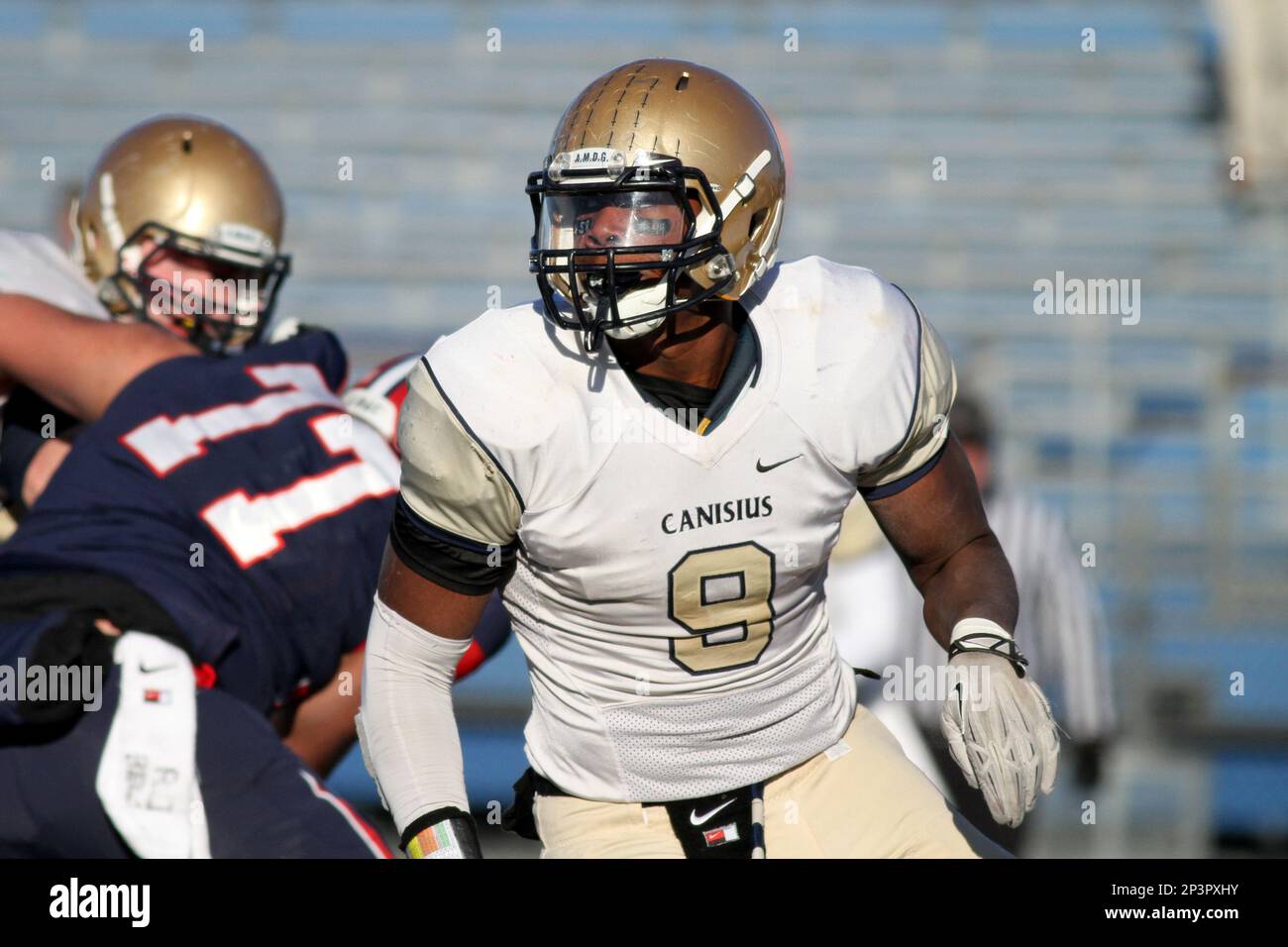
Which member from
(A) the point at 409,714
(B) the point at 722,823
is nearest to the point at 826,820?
(B) the point at 722,823

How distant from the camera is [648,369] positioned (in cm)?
216

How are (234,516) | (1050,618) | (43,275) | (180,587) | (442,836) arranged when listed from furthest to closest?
(1050,618) → (43,275) → (234,516) → (180,587) → (442,836)

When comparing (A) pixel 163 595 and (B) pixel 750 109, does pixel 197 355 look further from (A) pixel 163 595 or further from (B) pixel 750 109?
(B) pixel 750 109

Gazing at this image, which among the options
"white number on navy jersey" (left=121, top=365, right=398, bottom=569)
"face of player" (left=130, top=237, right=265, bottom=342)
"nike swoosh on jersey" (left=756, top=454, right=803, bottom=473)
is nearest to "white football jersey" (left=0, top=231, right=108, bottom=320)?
"face of player" (left=130, top=237, right=265, bottom=342)

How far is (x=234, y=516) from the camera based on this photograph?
9.10 feet

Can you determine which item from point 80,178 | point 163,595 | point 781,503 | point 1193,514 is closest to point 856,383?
point 781,503

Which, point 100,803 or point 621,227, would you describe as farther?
point 100,803

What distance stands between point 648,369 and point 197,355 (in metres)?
1.20

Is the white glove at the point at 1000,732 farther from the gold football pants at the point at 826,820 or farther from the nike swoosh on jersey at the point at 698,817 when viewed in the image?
the nike swoosh on jersey at the point at 698,817

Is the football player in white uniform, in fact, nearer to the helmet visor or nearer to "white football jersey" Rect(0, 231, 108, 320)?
the helmet visor

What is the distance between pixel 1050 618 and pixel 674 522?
292 cm

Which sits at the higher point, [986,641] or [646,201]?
[646,201]

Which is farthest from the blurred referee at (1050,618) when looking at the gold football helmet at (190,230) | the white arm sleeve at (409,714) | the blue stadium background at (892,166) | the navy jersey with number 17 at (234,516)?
the white arm sleeve at (409,714)

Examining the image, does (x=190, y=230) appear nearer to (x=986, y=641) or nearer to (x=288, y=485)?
(x=288, y=485)
